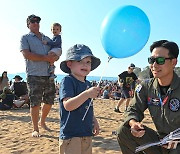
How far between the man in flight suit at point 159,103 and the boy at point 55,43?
218 centimetres

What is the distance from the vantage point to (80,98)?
2.61 m

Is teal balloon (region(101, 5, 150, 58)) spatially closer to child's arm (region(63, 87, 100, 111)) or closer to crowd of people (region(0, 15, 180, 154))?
crowd of people (region(0, 15, 180, 154))

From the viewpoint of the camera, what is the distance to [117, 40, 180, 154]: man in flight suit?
305 centimetres

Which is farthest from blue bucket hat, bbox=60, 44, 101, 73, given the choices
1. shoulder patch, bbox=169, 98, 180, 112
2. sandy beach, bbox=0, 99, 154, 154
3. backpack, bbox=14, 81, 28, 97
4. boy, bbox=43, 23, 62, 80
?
backpack, bbox=14, 81, 28, 97

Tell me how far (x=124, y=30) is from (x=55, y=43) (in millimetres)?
1980

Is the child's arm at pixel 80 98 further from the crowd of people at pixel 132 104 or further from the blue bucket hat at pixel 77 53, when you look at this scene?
the blue bucket hat at pixel 77 53

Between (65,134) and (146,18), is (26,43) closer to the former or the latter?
(146,18)

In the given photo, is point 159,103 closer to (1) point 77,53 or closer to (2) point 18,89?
(1) point 77,53

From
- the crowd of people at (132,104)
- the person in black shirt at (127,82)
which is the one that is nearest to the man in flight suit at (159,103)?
the crowd of people at (132,104)

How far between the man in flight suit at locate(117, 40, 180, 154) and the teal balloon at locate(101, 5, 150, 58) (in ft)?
1.61

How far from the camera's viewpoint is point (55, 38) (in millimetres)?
5469

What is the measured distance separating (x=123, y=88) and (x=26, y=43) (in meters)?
4.96

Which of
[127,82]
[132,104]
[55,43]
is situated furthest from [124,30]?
[127,82]

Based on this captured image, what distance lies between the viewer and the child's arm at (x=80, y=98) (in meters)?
2.59
